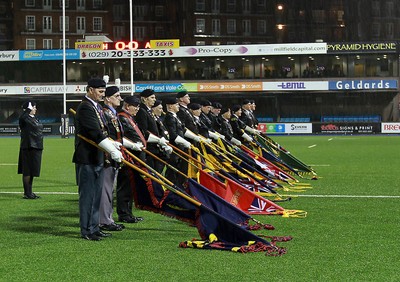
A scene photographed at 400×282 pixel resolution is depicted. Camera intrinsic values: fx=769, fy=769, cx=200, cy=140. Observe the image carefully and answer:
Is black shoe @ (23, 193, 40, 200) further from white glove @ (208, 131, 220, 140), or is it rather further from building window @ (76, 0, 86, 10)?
building window @ (76, 0, 86, 10)

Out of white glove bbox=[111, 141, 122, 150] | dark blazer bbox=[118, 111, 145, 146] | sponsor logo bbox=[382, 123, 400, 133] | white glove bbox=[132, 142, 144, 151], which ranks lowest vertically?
sponsor logo bbox=[382, 123, 400, 133]

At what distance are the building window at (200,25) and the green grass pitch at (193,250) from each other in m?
88.7

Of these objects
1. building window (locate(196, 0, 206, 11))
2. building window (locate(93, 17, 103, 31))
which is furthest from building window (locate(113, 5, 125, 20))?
building window (locate(196, 0, 206, 11))

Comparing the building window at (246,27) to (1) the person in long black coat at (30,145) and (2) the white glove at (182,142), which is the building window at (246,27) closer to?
(1) the person in long black coat at (30,145)

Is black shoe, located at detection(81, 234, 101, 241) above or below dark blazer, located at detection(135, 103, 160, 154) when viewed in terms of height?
below

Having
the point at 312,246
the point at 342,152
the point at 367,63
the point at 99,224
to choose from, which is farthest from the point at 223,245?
the point at 367,63

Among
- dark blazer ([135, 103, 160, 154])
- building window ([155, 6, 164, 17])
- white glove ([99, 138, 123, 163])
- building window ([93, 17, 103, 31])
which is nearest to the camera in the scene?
white glove ([99, 138, 123, 163])

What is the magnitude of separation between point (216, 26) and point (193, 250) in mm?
96609

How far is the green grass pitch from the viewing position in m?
7.84

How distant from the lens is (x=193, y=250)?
9211 mm

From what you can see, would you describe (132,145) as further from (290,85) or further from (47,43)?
(47,43)

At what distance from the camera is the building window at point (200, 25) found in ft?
340

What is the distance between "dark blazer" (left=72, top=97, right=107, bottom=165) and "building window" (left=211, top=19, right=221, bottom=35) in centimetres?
9518

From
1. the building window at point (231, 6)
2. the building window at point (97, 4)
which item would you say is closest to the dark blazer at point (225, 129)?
the building window at point (97, 4)
